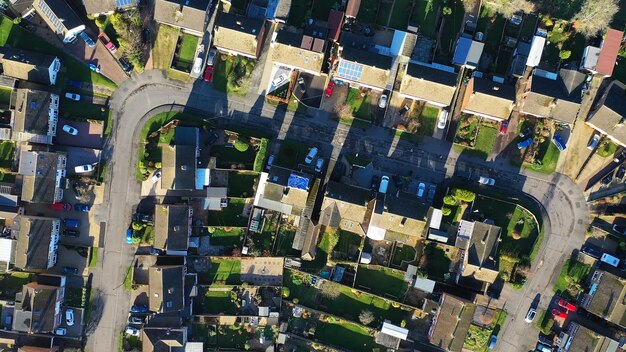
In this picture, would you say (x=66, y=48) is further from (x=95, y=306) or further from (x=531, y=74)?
(x=531, y=74)

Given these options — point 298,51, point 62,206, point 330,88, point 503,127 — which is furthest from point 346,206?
point 62,206

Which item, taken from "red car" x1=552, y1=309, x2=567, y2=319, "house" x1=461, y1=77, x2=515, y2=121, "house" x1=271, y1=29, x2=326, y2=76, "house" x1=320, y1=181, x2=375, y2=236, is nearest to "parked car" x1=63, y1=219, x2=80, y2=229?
"house" x1=320, y1=181, x2=375, y2=236

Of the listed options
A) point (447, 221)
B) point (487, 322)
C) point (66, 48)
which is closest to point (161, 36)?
point (66, 48)

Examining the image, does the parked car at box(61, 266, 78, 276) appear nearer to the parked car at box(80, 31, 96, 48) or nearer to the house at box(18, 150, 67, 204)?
the house at box(18, 150, 67, 204)

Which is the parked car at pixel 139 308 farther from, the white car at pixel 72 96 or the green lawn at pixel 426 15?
the green lawn at pixel 426 15

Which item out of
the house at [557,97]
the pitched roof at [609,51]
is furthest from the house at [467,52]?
the pitched roof at [609,51]
